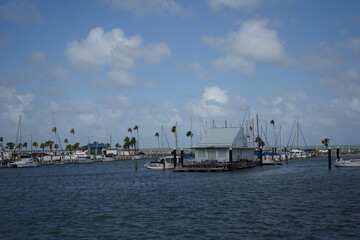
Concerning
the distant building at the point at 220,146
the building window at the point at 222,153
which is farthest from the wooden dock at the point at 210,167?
the building window at the point at 222,153

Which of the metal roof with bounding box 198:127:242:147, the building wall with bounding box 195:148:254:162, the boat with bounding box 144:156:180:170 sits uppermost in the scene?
the metal roof with bounding box 198:127:242:147

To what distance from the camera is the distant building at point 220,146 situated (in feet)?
267

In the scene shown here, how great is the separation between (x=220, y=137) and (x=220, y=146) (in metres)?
3.41

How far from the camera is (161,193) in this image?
50125 millimetres

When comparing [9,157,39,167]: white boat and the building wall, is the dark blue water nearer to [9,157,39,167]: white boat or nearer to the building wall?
the building wall

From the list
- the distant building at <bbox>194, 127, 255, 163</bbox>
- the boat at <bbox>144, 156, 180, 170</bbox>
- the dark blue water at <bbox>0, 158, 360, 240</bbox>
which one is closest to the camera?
the dark blue water at <bbox>0, 158, 360, 240</bbox>

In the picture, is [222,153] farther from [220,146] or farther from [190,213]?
[190,213]

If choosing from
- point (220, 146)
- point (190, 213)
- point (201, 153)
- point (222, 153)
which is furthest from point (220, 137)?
point (190, 213)

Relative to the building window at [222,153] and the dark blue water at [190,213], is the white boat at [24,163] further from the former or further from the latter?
the dark blue water at [190,213]

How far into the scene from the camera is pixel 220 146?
8069cm

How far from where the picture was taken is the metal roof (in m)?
81.8

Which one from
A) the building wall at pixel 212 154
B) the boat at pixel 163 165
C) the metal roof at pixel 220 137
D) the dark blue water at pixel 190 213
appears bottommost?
the dark blue water at pixel 190 213

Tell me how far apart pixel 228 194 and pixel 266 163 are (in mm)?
65582

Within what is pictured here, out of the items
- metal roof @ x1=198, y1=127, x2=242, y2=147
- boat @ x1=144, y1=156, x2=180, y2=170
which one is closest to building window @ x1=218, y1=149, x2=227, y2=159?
metal roof @ x1=198, y1=127, x2=242, y2=147
